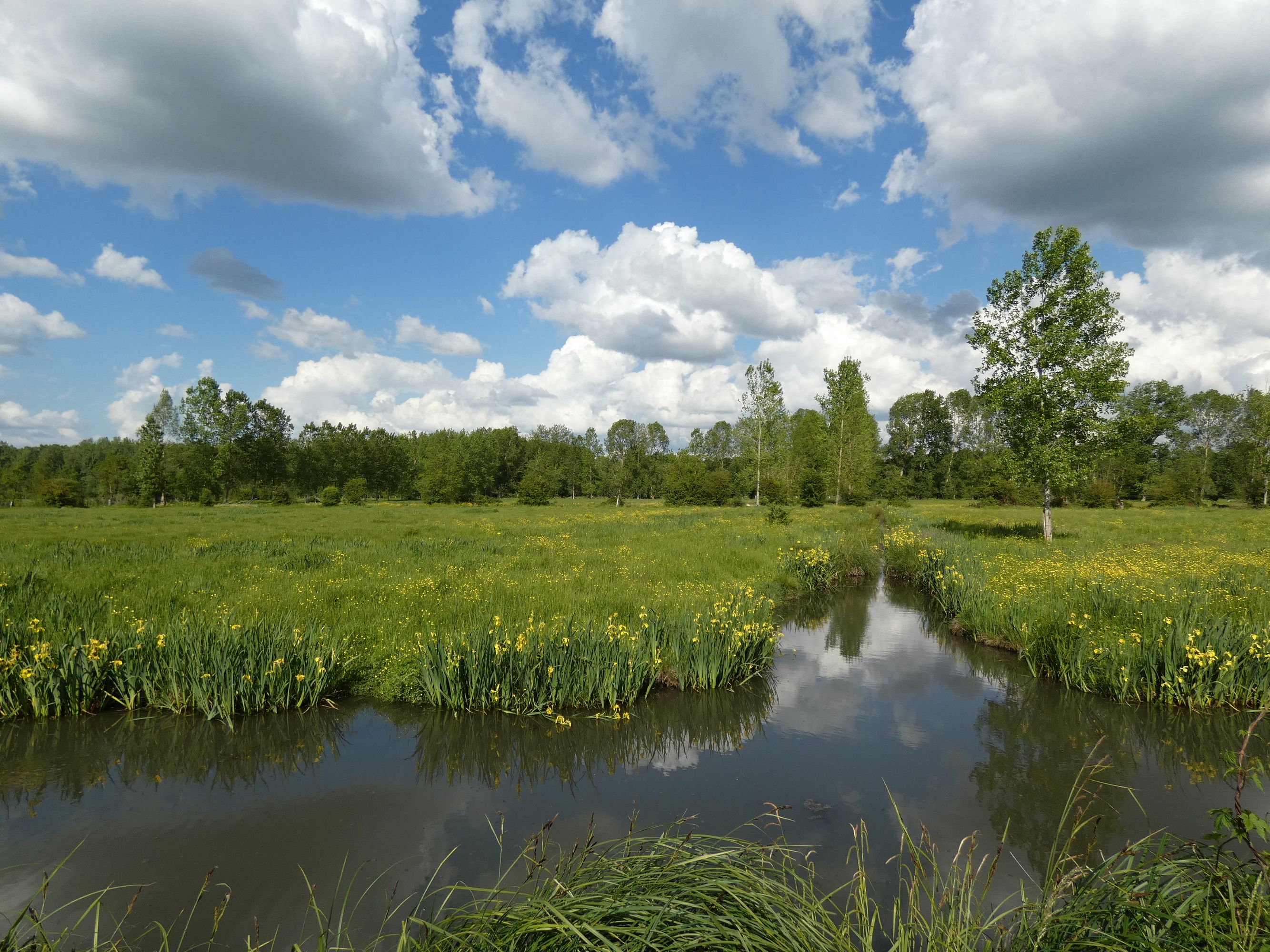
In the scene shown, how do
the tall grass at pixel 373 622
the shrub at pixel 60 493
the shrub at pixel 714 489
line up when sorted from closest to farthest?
the tall grass at pixel 373 622, the shrub at pixel 60 493, the shrub at pixel 714 489

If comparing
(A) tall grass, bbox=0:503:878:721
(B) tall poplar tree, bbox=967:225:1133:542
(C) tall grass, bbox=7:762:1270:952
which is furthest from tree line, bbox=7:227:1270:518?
(C) tall grass, bbox=7:762:1270:952

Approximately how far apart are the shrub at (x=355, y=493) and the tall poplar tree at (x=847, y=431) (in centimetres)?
5127

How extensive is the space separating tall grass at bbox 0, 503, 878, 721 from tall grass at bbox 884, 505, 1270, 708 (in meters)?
4.55

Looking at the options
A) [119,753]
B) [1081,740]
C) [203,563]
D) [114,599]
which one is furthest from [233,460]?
[1081,740]

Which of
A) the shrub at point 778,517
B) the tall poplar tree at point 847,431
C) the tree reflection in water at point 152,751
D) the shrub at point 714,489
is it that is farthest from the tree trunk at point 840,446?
the tree reflection in water at point 152,751

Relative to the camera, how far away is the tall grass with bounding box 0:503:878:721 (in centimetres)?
882

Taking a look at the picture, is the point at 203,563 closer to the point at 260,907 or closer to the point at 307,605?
the point at 307,605

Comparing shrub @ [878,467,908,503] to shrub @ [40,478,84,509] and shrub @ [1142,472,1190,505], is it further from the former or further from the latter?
shrub @ [40,478,84,509]

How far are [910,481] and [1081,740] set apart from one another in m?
77.8

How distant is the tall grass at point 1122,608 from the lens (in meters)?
9.42

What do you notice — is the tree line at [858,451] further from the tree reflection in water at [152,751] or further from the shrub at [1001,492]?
the tree reflection in water at [152,751]

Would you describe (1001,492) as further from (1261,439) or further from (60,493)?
(60,493)

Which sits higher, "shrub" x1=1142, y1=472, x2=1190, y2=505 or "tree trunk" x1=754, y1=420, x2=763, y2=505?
"tree trunk" x1=754, y1=420, x2=763, y2=505

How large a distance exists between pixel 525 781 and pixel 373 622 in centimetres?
619
